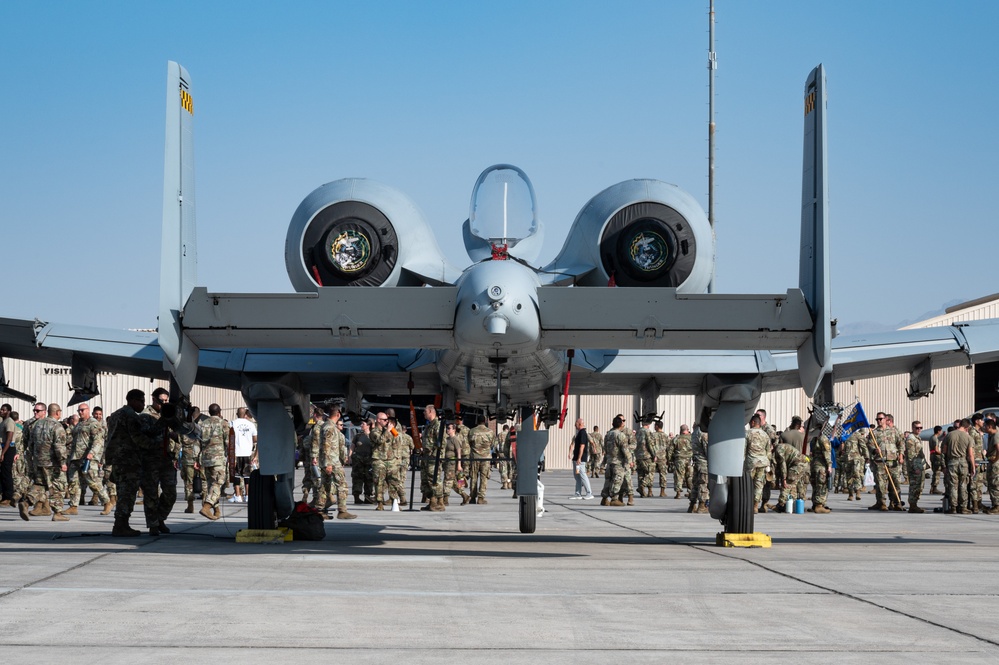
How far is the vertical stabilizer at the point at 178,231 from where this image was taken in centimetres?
812

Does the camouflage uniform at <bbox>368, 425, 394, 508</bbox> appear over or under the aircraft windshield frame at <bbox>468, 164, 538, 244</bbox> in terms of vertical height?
under

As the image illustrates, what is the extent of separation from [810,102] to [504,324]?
334cm

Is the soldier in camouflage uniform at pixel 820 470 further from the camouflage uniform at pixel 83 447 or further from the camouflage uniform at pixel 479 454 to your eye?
the camouflage uniform at pixel 83 447

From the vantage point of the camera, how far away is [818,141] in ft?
28.1

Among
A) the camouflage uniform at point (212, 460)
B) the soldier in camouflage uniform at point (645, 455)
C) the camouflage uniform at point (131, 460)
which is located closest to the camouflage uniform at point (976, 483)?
the soldier in camouflage uniform at point (645, 455)

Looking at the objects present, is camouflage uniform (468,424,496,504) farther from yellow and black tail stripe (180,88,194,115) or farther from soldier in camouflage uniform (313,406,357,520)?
yellow and black tail stripe (180,88,194,115)

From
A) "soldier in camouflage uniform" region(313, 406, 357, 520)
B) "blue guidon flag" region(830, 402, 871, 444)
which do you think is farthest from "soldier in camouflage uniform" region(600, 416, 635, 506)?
"soldier in camouflage uniform" region(313, 406, 357, 520)

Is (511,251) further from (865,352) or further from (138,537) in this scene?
(138,537)

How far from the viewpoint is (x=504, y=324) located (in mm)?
7602

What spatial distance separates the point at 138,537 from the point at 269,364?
9.85ft

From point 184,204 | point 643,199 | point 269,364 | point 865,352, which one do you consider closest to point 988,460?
point 865,352

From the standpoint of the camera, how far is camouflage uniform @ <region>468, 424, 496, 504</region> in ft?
66.2

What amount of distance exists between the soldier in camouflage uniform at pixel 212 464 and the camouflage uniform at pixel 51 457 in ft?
6.67

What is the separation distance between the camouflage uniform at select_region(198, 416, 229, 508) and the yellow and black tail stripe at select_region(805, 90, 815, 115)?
11.1m
